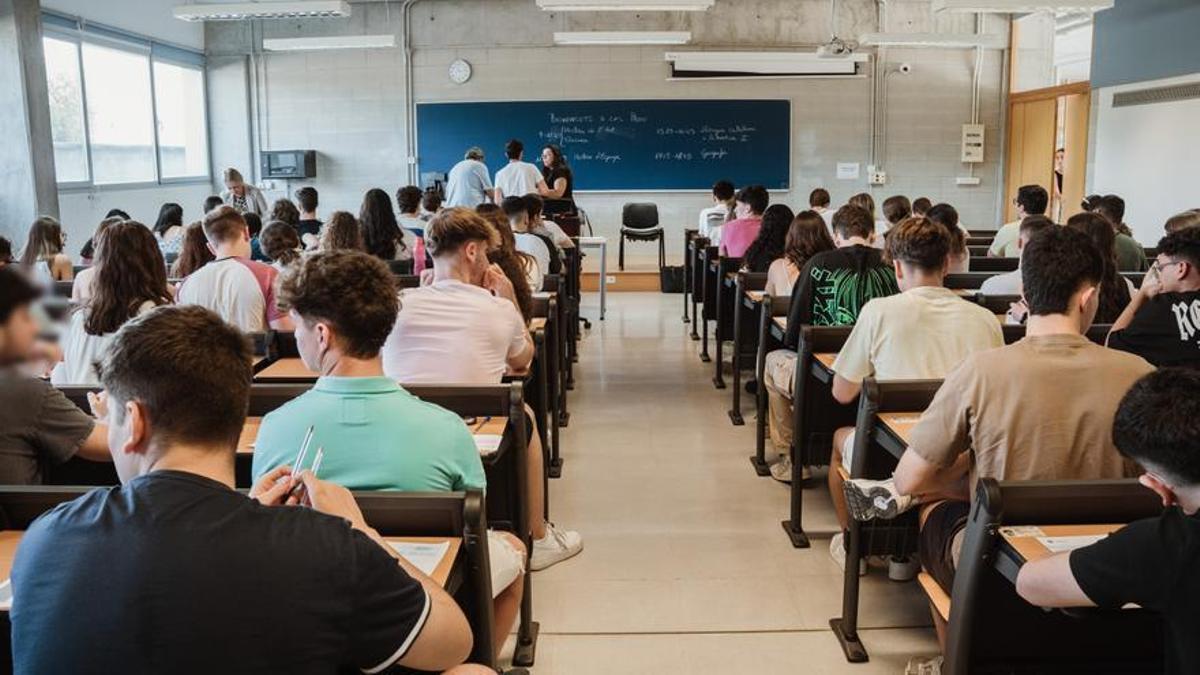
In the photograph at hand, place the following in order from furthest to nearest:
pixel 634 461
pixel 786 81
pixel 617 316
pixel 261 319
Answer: pixel 786 81, pixel 617 316, pixel 634 461, pixel 261 319

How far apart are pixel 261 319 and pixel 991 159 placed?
9983 millimetres

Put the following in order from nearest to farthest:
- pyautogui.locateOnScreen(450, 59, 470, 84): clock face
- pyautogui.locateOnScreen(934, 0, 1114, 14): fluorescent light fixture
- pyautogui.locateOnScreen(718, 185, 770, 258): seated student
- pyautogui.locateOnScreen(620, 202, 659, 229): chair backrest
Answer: pyautogui.locateOnScreen(718, 185, 770, 258): seated student → pyautogui.locateOnScreen(934, 0, 1114, 14): fluorescent light fixture → pyautogui.locateOnScreen(620, 202, 659, 229): chair backrest → pyautogui.locateOnScreen(450, 59, 470, 84): clock face

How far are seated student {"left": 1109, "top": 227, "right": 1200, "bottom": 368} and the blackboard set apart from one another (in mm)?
8755

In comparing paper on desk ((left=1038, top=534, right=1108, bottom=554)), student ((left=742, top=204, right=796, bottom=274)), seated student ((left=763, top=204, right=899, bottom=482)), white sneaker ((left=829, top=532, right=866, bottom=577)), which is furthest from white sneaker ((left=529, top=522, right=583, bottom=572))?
student ((left=742, top=204, right=796, bottom=274))

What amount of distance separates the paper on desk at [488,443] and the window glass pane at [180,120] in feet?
30.7

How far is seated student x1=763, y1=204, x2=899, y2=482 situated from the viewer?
4.25 meters

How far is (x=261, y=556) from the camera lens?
4.02 ft

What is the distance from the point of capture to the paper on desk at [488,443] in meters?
2.54

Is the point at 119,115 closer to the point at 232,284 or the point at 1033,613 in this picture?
the point at 232,284

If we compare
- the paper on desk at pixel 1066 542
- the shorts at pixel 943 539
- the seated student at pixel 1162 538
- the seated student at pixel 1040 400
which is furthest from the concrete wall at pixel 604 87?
the seated student at pixel 1162 538

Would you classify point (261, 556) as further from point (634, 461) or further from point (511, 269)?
point (634, 461)

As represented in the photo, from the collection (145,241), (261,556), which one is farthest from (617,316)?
(261,556)

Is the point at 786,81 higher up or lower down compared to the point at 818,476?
higher up

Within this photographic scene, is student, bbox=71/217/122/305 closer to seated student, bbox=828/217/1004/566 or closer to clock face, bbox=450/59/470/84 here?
seated student, bbox=828/217/1004/566
